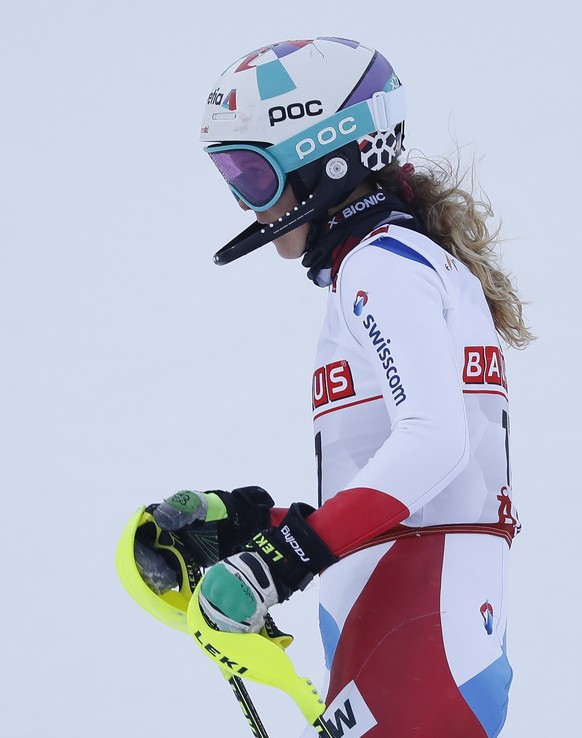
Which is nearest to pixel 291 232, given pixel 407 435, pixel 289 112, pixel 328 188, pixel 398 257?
pixel 328 188

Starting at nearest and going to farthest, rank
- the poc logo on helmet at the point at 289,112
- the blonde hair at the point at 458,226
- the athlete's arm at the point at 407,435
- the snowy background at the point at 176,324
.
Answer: the athlete's arm at the point at 407,435 → the poc logo on helmet at the point at 289,112 → the blonde hair at the point at 458,226 → the snowy background at the point at 176,324

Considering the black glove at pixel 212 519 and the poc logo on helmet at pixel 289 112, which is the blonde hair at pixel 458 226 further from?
the black glove at pixel 212 519

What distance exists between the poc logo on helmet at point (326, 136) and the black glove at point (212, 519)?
0.66m

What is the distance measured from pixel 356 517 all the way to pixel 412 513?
128 mm

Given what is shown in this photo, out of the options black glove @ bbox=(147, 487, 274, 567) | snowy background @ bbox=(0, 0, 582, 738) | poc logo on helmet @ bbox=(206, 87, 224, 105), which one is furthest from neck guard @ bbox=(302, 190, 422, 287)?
snowy background @ bbox=(0, 0, 582, 738)

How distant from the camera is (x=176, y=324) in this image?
694 centimetres

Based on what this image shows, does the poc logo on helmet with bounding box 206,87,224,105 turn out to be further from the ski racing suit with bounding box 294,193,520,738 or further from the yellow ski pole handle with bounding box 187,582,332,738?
the yellow ski pole handle with bounding box 187,582,332,738

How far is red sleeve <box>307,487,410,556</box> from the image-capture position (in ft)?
5.43

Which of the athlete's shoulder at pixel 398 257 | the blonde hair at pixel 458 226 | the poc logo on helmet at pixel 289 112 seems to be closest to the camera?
the athlete's shoulder at pixel 398 257

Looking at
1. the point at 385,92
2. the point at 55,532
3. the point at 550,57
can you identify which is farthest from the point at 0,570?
the point at 550,57

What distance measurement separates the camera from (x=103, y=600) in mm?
5242

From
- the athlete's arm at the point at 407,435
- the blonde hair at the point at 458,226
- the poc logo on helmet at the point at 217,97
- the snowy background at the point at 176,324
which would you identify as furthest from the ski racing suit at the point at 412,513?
the snowy background at the point at 176,324

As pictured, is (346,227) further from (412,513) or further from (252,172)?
(412,513)

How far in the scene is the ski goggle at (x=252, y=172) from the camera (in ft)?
6.88
